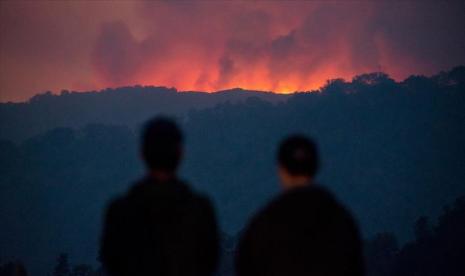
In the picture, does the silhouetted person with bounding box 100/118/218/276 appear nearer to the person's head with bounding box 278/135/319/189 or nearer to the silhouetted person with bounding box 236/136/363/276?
the silhouetted person with bounding box 236/136/363/276

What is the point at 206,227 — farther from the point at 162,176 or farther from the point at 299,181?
the point at 299,181

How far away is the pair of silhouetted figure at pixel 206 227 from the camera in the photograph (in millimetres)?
3406

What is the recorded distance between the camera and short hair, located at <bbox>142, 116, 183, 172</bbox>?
3.56 m

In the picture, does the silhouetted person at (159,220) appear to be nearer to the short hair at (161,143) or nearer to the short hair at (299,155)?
the short hair at (161,143)

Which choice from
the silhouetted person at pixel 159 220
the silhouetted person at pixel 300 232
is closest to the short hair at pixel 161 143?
the silhouetted person at pixel 159 220

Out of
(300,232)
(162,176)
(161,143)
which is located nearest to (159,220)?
(162,176)

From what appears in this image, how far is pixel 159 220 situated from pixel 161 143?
1.64ft

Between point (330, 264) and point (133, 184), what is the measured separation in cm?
134

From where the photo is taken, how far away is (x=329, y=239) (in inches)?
136

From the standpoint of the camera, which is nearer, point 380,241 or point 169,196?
point 169,196

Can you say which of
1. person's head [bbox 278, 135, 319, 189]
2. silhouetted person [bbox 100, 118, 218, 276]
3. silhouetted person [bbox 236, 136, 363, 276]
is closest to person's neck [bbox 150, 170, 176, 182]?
silhouetted person [bbox 100, 118, 218, 276]

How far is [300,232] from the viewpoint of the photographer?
3398 millimetres

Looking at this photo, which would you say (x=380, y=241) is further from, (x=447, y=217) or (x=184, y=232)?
(x=184, y=232)

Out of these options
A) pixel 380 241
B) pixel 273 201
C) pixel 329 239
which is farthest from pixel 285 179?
pixel 380 241
